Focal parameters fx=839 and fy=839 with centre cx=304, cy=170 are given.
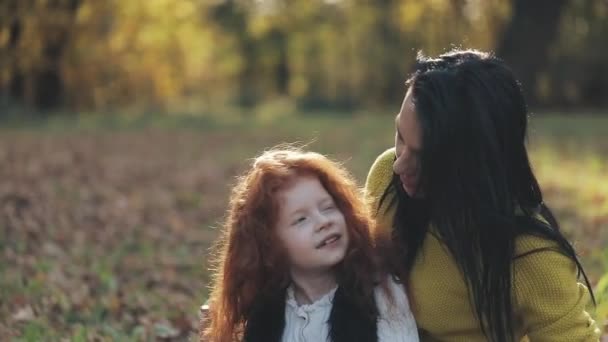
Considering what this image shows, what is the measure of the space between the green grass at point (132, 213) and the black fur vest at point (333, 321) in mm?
1246

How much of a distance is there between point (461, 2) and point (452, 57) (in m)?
19.2

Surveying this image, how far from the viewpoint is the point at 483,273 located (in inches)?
102

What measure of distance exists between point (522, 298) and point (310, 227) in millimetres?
708

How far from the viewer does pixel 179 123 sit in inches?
723

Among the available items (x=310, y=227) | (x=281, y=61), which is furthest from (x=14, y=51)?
(x=281, y=61)

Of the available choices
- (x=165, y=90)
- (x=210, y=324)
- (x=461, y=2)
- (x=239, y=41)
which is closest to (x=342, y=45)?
(x=239, y=41)

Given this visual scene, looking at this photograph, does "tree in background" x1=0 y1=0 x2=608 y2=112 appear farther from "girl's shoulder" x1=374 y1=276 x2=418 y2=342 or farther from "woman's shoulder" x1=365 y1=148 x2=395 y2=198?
"girl's shoulder" x1=374 y1=276 x2=418 y2=342

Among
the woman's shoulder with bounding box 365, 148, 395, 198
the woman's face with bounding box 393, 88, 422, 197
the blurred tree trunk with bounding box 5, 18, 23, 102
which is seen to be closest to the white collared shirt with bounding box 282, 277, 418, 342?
the woman's face with bounding box 393, 88, 422, 197

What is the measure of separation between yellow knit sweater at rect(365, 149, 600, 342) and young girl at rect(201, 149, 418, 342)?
9cm

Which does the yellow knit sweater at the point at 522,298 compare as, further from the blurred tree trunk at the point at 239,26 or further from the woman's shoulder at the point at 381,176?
the blurred tree trunk at the point at 239,26

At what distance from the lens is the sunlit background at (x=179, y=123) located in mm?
5023

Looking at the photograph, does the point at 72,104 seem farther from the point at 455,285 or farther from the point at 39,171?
the point at 455,285

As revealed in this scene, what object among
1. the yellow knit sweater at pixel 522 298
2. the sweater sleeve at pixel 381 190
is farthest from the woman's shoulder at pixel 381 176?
the yellow knit sweater at pixel 522 298

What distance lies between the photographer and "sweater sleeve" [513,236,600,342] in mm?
2529
